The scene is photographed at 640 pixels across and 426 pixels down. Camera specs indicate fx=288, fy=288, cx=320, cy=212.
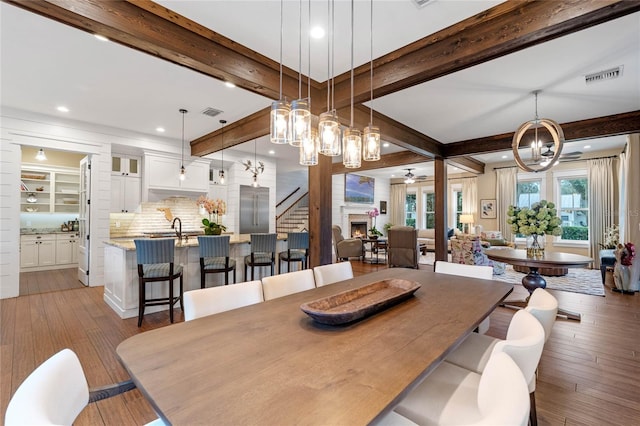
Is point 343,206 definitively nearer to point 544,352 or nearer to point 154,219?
point 154,219

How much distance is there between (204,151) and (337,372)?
5.73 metres

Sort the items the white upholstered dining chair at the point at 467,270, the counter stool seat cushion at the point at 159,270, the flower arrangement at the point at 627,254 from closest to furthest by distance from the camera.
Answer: the white upholstered dining chair at the point at 467,270 → the counter stool seat cushion at the point at 159,270 → the flower arrangement at the point at 627,254

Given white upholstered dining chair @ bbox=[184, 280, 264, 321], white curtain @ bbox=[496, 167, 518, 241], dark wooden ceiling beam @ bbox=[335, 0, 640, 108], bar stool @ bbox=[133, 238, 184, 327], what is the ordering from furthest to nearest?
white curtain @ bbox=[496, 167, 518, 241], bar stool @ bbox=[133, 238, 184, 327], dark wooden ceiling beam @ bbox=[335, 0, 640, 108], white upholstered dining chair @ bbox=[184, 280, 264, 321]

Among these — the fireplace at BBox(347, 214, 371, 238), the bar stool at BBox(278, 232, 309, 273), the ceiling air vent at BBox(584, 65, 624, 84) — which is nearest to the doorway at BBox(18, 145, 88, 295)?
the bar stool at BBox(278, 232, 309, 273)

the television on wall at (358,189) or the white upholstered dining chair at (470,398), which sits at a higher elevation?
the television on wall at (358,189)

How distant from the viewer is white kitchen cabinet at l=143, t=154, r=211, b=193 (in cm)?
577

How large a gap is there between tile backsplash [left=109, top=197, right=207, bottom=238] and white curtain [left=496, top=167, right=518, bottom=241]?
28.1 feet

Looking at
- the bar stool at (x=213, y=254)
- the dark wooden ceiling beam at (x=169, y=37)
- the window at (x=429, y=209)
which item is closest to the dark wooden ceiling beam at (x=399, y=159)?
the window at (x=429, y=209)

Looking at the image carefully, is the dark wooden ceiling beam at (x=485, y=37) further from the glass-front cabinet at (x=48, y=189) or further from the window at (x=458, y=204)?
the window at (x=458, y=204)

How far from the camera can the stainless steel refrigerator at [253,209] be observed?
7.04 meters

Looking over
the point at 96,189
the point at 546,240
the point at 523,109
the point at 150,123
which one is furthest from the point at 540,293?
the point at 546,240

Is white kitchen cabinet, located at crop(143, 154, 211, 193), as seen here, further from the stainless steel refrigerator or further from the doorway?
the doorway

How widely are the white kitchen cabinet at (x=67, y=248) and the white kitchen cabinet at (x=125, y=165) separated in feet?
8.86

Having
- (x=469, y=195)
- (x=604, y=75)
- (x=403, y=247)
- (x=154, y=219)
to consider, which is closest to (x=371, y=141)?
(x=604, y=75)
